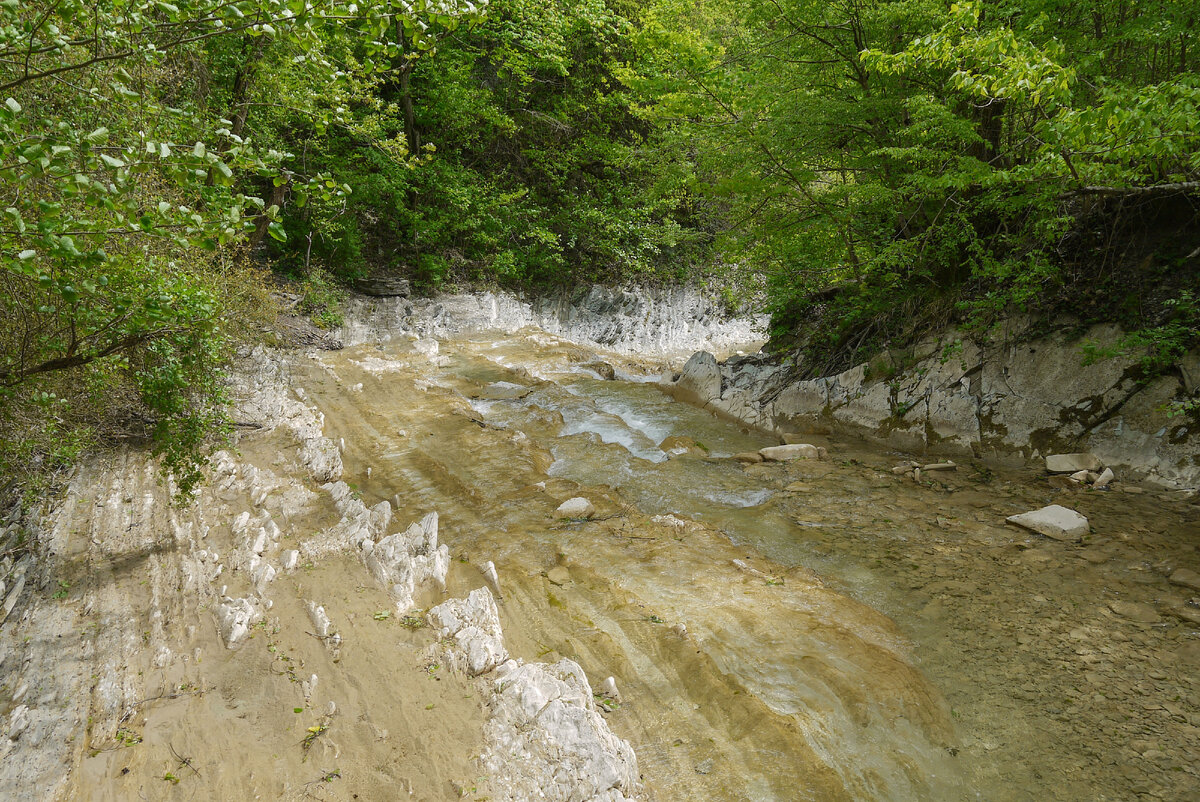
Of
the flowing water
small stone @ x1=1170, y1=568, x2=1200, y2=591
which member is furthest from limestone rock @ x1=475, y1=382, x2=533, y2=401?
small stone @ x1=1170, y1=568, x2=1200, y2=591

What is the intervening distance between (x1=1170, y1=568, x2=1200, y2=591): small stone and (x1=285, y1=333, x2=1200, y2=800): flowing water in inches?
4.2

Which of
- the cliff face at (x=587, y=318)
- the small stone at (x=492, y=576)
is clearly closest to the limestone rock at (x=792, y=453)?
the small stone at (x=492, y=576)

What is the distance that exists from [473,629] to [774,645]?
233 cm

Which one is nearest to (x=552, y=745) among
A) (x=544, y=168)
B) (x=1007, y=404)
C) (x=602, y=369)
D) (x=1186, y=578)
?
(x=1186, y=578)

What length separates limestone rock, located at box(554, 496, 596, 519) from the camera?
659 centimetres

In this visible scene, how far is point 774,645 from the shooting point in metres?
4.32

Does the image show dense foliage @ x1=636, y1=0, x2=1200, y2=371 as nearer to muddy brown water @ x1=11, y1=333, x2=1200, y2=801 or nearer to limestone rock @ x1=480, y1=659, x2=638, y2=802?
muddy brown water @ x1=11, y1=333, x2=1200, y2=801

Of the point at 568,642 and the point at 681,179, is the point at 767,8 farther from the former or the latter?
the point at 568,642

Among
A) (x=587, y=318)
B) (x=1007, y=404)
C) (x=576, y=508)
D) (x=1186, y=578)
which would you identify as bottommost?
(x=587, y=318)

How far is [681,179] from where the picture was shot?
1108cm

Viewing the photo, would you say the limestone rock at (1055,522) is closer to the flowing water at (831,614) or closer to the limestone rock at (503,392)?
the flowing water at (831,614)

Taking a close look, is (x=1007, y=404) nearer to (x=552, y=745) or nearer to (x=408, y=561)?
(x=552, y=745)

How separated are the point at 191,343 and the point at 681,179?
903 cm

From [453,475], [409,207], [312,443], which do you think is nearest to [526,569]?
[453,475]
